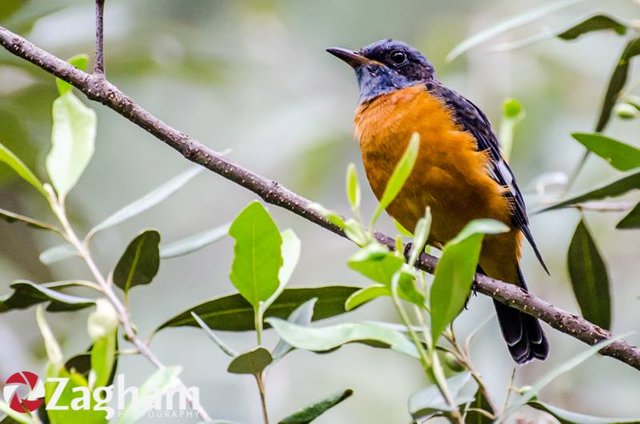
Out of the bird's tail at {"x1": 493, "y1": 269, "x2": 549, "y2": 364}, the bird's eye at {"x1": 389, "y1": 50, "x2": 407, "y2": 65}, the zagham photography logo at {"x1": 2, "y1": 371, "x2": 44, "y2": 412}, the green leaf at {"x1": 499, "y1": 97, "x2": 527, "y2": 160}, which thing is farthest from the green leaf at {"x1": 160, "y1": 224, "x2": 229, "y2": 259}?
the bird's eye at {"x1": 389, "y1": 50, "x2": 407, "y2": 65}

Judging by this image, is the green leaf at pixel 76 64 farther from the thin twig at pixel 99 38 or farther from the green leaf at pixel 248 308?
the green leaf at pixel 248 308

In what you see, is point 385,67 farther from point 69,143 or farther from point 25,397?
point 25,397

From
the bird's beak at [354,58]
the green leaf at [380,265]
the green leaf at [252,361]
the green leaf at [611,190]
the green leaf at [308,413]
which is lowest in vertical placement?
the green leaf at [308,413]

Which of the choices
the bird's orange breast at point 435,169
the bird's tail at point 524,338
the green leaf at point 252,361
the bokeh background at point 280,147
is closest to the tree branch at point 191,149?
the green leaf at point 252,361

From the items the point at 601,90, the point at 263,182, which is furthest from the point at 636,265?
the point at 263,182

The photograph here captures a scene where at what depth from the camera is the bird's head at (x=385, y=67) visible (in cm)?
421

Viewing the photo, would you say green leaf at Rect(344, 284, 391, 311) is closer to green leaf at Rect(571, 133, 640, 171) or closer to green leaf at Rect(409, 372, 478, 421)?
green leaf at Rect(409, 372, 478, 421)

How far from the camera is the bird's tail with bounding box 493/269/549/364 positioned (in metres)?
3.80

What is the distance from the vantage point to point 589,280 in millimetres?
2730

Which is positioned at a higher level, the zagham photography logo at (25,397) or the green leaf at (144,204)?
the green leaf at (144,204)

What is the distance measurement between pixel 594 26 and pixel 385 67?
4.93ft

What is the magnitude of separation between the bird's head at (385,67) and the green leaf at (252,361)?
2.28 metres

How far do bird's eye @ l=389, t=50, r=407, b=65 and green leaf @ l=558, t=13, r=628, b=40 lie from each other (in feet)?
4.83

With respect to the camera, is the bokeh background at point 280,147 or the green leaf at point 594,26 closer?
the green leaf at point 594,26
